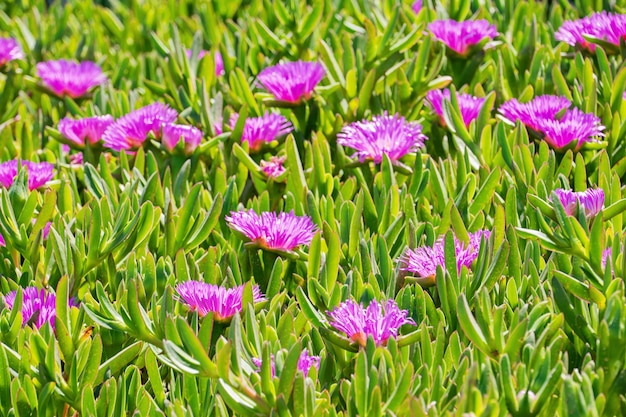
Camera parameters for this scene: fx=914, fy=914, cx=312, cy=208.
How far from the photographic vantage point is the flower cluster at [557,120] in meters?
1.28

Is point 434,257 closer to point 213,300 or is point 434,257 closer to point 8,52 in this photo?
point 213,300

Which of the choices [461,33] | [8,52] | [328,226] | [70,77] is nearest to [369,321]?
[328,226]

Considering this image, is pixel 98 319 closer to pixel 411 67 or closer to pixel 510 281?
pixel 510 281

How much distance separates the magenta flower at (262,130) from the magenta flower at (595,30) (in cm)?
51

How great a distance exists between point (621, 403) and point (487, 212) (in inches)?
16.5

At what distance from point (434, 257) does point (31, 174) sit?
67cm

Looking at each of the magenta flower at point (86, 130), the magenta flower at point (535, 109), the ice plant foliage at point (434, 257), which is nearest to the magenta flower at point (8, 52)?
the magenta flower at point (86, 130)

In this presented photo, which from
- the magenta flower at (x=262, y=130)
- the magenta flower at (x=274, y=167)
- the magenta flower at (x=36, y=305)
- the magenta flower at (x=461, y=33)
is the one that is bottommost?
the magenta flower at (x=36, y=305)

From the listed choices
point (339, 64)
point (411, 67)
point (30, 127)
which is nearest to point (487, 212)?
point (411, 67)

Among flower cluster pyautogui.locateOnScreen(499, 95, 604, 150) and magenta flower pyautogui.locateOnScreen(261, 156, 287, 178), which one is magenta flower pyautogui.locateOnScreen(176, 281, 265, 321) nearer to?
magenta flower pyautogui.locateOnScreen(261, 156, 287, 178)

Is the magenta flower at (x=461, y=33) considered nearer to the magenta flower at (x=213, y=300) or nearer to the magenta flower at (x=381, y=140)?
the magenta flower at (x=381, y=140)

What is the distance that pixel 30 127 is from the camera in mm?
1681

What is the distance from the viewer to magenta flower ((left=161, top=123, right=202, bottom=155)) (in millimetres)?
1386

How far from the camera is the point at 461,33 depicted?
5.13ft
